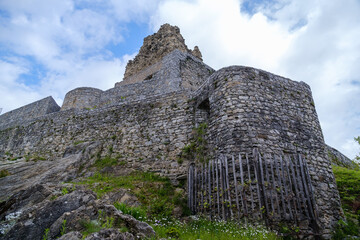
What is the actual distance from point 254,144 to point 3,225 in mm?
6569

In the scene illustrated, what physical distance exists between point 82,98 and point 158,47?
866cm

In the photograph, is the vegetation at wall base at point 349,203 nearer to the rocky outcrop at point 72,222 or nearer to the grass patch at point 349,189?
the grass patch at point 349,189

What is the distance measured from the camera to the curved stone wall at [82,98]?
20.9 metres

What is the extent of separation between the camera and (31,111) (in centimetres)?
2280

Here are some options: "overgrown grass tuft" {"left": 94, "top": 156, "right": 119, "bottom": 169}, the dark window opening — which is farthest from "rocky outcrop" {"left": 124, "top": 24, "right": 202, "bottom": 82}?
"overgrown grass tuft" {"left": 94, "top": 156, "right": 119, "bottom": 169}

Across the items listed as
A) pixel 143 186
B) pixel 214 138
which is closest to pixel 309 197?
pixel 214 138

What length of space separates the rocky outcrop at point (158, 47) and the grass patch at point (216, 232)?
58.3 ft

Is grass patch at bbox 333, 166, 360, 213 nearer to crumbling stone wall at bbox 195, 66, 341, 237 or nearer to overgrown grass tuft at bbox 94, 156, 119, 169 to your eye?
crumbling stone wall at bbox 195, 66, 341, 237

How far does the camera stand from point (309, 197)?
6559 millimetres

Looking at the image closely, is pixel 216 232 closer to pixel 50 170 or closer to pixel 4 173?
pixel 50 170

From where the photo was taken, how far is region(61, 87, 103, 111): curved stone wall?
20.9 metres

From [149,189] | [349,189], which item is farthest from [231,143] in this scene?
[349,189]

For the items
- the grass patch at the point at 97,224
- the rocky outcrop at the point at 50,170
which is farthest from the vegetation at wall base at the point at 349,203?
the rocky outcrop at the point at 50,170

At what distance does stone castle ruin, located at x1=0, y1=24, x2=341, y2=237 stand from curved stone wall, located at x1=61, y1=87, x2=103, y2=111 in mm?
6104
